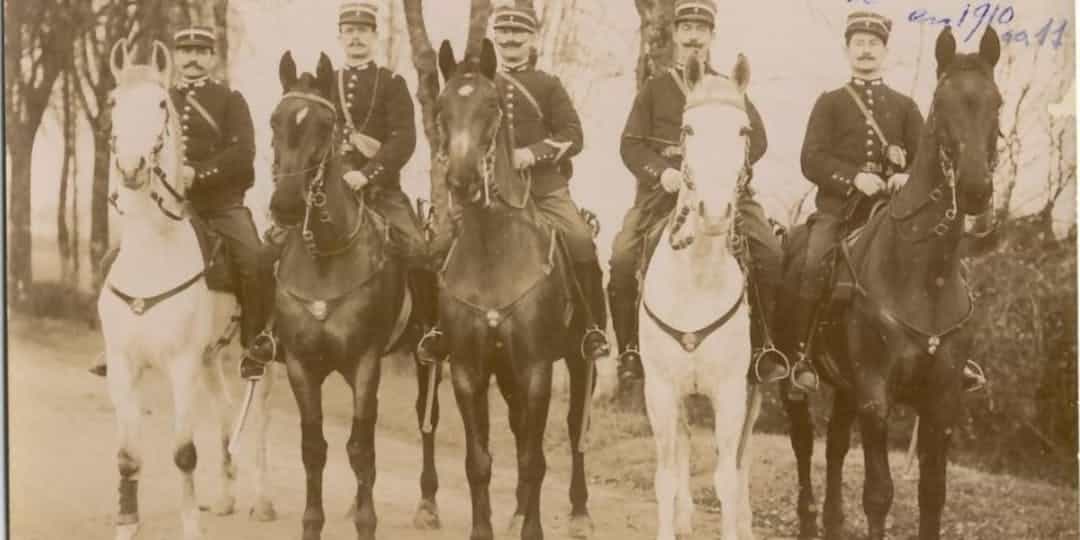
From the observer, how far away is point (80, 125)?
6.72m

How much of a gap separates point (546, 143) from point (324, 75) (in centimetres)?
105

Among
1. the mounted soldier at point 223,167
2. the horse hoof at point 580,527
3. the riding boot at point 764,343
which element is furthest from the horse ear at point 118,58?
the riding boot at point 764,343

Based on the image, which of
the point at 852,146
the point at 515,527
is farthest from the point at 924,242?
the point at 515,527

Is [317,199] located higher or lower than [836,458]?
higher

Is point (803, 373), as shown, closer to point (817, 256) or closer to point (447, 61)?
point (817, 256)

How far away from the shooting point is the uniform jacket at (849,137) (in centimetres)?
609

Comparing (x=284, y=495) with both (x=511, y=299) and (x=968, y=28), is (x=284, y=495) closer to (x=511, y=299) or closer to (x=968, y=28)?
(x=511, y=299)

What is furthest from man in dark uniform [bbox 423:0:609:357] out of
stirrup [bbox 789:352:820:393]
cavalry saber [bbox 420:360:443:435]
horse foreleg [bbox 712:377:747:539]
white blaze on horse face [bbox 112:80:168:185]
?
white blaze on horse face [bbox 112:80:168:185]

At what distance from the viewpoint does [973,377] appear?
5973 mm

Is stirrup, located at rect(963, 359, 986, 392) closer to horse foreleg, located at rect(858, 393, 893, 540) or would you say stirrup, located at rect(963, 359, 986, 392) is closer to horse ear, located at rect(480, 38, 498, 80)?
horse foreleg, located at rect(858, 393, 893, 540)

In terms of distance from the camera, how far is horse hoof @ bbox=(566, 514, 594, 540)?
6180 mm

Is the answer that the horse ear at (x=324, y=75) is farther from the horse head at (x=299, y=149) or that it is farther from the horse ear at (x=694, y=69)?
the horse ear at (x=694, y=69)

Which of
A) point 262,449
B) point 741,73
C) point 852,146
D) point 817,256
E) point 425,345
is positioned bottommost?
point 262,449

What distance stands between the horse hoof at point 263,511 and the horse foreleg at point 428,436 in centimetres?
69
